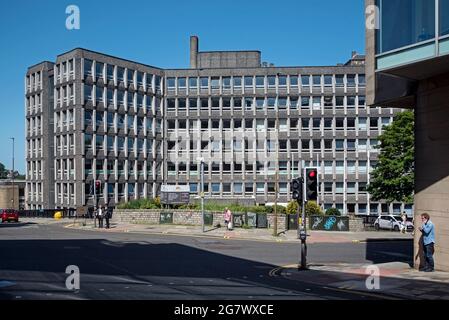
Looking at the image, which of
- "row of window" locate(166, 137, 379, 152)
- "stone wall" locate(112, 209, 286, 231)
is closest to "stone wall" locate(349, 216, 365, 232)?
"stone wall" locate(112, 209, 286, 231)

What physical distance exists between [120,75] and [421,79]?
4934 centimetres

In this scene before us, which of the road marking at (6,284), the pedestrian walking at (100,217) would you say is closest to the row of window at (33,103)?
the pedestrian walking at (100,217)

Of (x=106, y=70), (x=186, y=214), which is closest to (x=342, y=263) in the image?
(x=186, y=214)

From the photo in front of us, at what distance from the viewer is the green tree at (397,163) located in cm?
4319

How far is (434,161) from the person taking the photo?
1588 cm

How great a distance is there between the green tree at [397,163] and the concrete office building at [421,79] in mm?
26980

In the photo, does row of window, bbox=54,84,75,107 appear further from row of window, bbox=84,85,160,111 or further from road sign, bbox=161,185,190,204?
road sign, bbox=161,185,190,204

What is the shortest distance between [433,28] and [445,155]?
12.9 feet

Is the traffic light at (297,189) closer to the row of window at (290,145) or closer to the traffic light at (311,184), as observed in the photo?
the traffic light at (311,184)

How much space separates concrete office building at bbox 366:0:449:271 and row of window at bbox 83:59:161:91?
45.6 m

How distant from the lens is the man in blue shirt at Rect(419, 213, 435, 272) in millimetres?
15438
